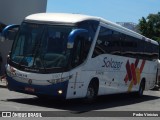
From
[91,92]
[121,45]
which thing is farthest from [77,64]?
[121,45]

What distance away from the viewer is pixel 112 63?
64.9ft

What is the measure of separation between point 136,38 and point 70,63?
8089 mm

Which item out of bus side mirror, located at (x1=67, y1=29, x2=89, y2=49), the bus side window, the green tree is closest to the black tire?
the bus side window

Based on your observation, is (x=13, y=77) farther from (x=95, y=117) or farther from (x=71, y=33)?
(x=95, y=117)

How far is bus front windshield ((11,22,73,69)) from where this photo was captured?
15633mm

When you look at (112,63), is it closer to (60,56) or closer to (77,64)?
(77,64)

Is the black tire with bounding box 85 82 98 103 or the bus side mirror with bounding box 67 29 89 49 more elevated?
the bus side mirror with bounding box 67 29 89 49

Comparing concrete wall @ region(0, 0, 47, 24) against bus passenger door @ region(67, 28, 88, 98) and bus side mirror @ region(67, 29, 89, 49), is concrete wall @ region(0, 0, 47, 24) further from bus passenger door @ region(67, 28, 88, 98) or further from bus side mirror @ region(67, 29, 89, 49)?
bus side mirror @ region(67, 29, 89, 49)

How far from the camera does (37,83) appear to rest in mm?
15719

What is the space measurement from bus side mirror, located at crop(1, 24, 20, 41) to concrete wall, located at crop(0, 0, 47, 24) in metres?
14.3

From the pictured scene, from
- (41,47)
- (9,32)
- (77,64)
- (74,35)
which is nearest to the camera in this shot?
(74,35)

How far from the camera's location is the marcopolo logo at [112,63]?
62.0 feet

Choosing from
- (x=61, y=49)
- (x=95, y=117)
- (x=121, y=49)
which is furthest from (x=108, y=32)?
(x=95, y=117)

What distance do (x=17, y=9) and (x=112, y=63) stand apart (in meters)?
14.8
